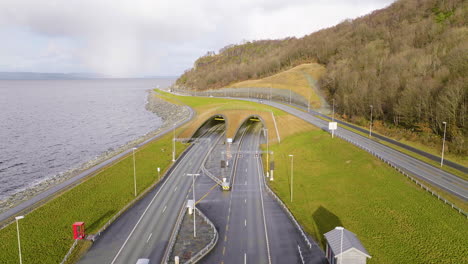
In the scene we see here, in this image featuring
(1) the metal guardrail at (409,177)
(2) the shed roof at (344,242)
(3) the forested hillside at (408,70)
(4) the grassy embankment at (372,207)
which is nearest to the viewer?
(2) the shed roof at (344,242)

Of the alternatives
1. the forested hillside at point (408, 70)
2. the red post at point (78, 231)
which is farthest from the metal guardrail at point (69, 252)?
the forested hillside at point (408, 70)

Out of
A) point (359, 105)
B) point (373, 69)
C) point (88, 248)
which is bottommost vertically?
point (88, 248)

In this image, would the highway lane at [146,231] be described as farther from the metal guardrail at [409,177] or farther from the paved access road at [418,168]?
the paved access road at [418,168]

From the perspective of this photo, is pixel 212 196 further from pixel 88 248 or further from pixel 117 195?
pixel 88 248

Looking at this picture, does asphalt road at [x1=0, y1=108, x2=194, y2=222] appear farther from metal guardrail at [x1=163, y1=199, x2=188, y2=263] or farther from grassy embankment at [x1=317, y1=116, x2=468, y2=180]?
grassy embankment at [x1=317, y1=116, x2=468, y2=180]

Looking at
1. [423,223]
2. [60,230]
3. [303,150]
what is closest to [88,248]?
[60,230]

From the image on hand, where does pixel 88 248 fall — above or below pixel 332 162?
below

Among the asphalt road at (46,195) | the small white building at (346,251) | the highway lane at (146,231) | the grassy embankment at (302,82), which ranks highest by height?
the grassy embankment at (302,82)

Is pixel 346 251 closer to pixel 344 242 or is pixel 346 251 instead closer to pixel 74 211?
pixel 344 242
